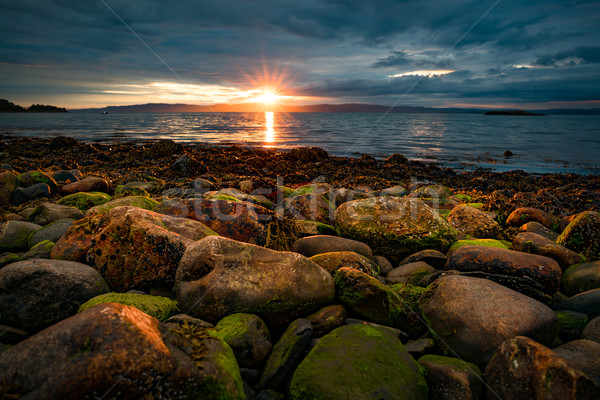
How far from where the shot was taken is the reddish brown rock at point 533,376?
7.25 feet

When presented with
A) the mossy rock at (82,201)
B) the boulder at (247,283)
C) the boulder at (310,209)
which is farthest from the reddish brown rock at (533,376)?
the mossy rock at (82,201)

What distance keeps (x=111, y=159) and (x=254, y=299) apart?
65.0 ft

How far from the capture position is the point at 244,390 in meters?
2.72

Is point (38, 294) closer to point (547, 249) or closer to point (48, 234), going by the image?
point (48, 234)

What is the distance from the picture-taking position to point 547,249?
17.0 ft

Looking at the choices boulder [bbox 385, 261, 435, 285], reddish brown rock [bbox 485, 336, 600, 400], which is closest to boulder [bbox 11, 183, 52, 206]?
boulder [bbox 385, 261, 435, 285]

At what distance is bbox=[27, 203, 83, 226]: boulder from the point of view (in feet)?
19.7

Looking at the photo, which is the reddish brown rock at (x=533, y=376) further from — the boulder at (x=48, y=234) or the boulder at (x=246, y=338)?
the boulder at (x=48, y=234)

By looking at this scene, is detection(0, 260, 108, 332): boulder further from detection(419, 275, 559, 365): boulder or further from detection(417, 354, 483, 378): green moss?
detection(419, 275, 559, 365): boulder

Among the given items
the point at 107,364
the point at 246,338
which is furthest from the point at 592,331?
the point at 107,364

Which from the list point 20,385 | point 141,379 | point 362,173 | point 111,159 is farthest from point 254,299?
point 111,159

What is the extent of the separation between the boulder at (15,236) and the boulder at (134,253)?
2.02 m

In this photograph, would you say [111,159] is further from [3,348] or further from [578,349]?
[578,349]

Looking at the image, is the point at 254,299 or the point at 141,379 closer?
the point at 141,379
